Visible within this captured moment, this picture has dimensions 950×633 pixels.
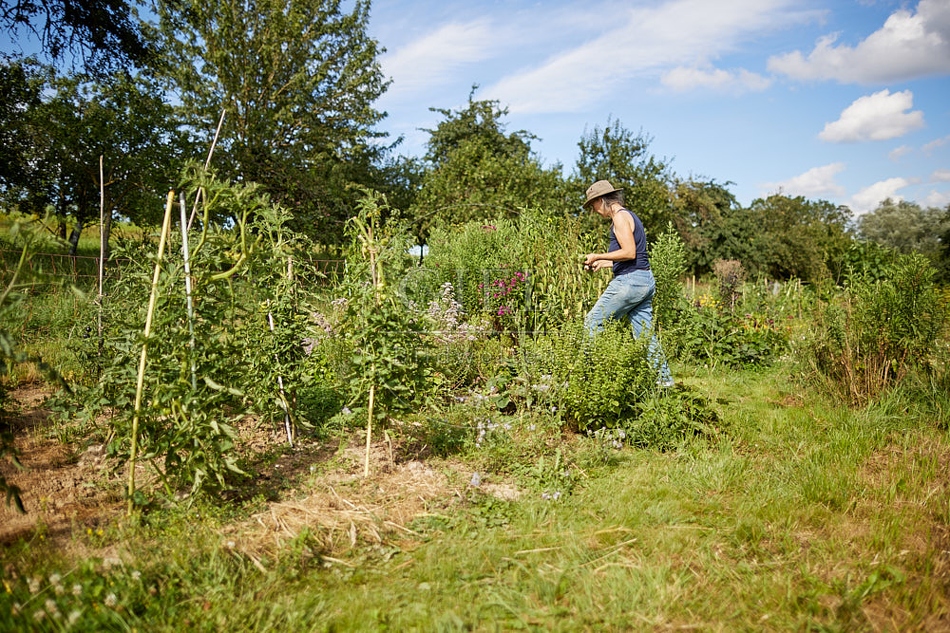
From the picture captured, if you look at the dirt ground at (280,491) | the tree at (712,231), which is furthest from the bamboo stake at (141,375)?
the tree at (712,231)

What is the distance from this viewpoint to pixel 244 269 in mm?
3197

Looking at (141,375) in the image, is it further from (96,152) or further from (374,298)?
(96,152)

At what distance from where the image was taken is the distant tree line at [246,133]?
1063 cm

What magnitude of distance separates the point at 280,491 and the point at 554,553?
5.04ft

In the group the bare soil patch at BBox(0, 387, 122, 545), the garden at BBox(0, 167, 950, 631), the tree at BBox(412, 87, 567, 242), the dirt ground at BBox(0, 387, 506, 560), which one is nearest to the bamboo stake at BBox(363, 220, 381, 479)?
the garden at BBox(0, 167, 950, 631)

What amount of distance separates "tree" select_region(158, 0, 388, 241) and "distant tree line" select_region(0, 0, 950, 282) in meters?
0.05

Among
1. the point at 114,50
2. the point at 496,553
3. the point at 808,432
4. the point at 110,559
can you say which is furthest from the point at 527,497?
Answer: the point at 114,50

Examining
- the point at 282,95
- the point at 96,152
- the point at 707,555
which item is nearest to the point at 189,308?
the point at 707,555

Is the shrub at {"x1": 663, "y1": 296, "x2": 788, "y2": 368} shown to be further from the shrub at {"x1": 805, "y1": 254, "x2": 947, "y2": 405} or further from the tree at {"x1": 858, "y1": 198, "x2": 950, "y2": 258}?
the tree at {"x1": 858, "y1": 198, "x2": 950, "y2": 258}

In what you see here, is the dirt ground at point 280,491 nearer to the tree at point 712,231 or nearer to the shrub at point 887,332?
the shrub at point 887,332

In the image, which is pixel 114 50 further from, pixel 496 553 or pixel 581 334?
pixel 496 553

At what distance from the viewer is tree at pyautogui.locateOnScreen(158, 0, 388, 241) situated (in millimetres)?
16047

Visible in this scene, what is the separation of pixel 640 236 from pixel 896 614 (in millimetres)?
3086

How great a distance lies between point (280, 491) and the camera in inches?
121
